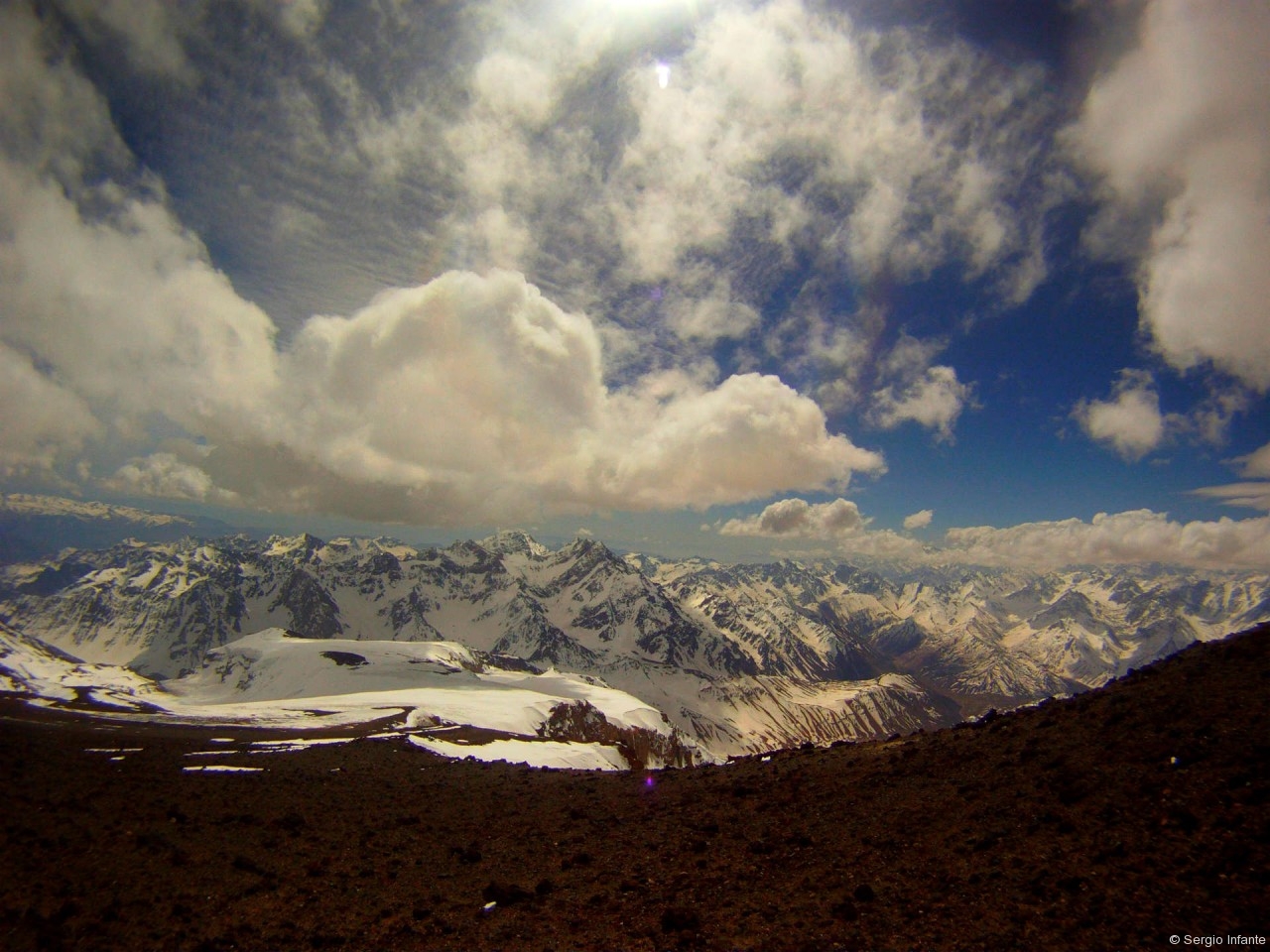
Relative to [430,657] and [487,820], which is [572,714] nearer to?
[430,657]

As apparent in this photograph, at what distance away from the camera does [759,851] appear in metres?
17.9

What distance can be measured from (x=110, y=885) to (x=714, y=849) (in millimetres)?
19804

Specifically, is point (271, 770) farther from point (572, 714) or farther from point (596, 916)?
point (572, 714)

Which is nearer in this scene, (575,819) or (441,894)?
(441,894)

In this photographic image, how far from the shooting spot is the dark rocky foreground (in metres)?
12.6

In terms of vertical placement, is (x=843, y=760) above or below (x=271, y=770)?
above

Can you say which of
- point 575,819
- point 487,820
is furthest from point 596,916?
point 487,820

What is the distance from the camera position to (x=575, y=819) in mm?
23906

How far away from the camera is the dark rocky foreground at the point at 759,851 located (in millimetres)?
12602

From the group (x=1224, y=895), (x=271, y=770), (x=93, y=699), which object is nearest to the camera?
(x=1224, y=895)

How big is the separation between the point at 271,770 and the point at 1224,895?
141ft

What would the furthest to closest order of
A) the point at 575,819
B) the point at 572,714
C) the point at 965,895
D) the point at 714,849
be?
the point at 572,714, the point at 575,819, the point at 714,849, the point at 965,895

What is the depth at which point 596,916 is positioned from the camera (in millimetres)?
14961

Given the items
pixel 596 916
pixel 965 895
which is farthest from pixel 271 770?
pixel 965 895
